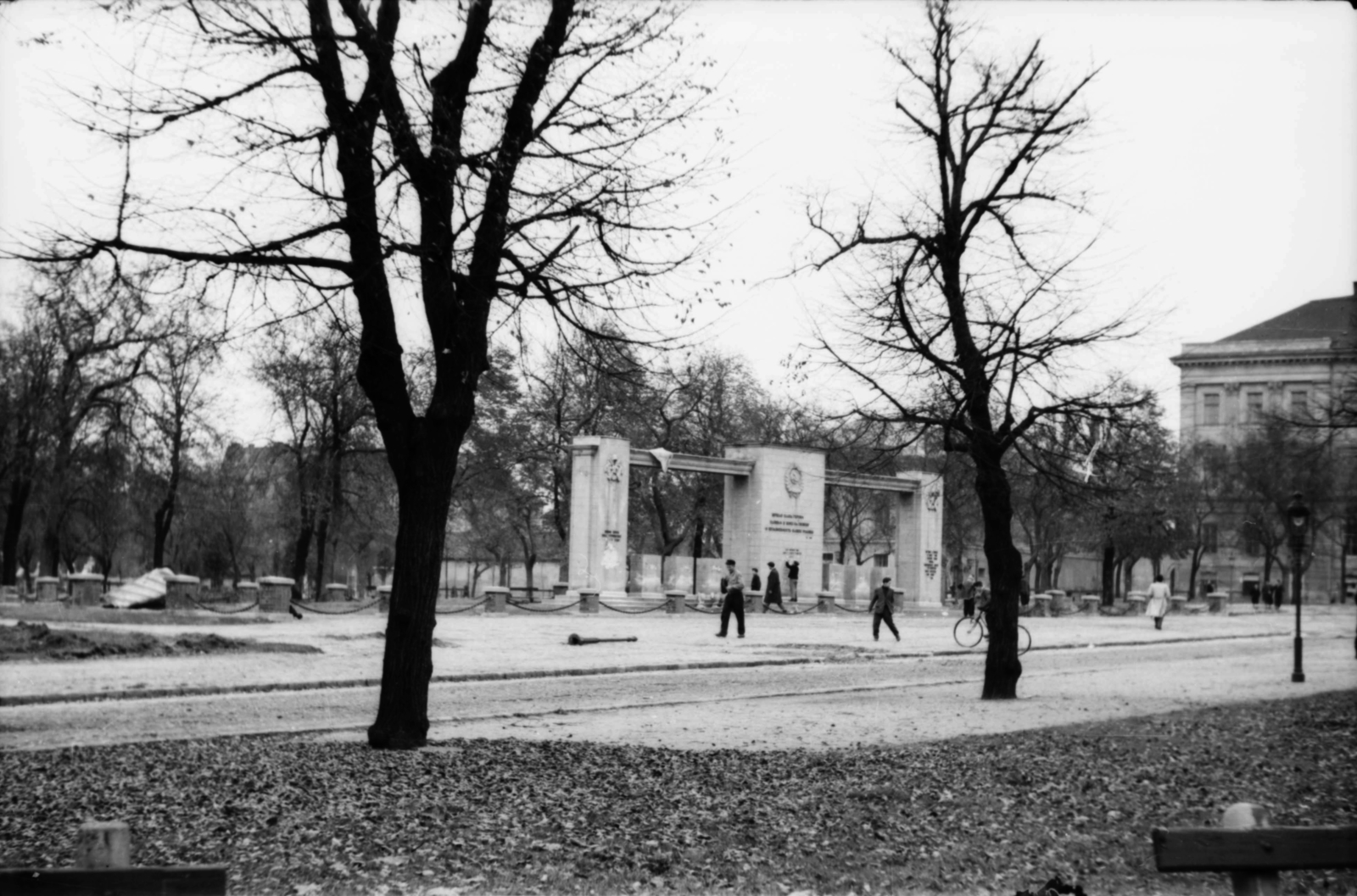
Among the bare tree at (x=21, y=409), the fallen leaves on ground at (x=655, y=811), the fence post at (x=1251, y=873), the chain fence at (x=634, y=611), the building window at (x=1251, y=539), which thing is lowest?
the chain fence at (x=634, y=611)

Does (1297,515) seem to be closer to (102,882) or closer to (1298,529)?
(1298,529)

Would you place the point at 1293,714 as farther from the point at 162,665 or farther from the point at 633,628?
the point at 633,628

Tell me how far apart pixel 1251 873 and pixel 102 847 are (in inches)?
136

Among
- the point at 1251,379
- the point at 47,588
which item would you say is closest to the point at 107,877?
the point at 47,588

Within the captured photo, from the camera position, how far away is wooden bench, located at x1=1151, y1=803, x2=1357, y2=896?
4.48 metres

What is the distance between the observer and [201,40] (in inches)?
408

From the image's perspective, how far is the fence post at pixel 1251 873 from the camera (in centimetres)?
458

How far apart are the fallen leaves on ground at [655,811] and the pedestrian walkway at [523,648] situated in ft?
22.0

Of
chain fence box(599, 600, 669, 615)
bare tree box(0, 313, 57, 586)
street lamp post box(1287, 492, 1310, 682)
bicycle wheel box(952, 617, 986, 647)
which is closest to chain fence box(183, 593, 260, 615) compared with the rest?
chain fence box(599, 600, 669, 615)

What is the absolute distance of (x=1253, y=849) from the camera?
451 centimetres

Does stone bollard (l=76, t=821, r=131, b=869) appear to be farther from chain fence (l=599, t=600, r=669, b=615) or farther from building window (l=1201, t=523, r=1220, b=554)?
building window (l=1201, t=523, r=1220, b=554)

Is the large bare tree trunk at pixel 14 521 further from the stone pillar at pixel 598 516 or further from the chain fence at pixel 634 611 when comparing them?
the chain fence at pixel 634 611

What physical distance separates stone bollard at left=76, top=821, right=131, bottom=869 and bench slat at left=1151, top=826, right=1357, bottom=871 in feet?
10.0

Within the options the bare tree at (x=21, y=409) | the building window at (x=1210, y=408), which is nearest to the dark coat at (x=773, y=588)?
the bare tree at (x=21, y=409)
